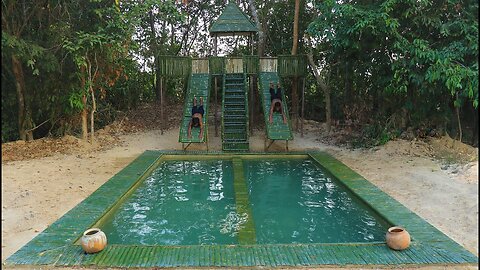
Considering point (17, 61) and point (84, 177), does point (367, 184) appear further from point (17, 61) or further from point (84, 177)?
point (17, 61)

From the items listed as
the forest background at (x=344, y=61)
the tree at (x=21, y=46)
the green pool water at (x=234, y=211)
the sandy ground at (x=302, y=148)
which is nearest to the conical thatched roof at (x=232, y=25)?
the forest background at (x=344, y=61)

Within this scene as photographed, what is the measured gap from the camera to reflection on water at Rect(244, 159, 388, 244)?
482cm

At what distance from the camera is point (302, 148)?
9.94 m

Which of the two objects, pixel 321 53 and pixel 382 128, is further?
pixel 321 53

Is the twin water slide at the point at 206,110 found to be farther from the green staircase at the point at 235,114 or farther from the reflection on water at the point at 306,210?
the reflection on water at the point at 306,210

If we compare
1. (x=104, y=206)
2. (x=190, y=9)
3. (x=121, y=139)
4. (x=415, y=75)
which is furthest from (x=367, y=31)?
(x=190, y=9)

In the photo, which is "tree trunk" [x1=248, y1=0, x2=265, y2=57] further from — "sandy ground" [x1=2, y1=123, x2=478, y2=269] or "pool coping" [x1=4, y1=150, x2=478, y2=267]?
Answer: "pool coping" [x1=4, y1=150, x2=478, y2=267]

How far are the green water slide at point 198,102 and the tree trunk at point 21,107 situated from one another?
3514 mm

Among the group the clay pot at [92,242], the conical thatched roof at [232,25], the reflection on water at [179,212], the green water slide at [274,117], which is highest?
the conical thatched roof at [232,25]

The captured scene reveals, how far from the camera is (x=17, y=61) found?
8.46 meters

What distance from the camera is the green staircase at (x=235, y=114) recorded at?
31.6ft

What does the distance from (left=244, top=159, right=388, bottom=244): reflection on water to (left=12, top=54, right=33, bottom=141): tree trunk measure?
5.34 metres

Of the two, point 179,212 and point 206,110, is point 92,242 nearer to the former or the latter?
point 179,212

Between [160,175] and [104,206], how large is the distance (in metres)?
2.30
